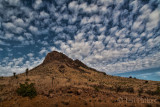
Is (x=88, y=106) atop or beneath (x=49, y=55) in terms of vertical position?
beneath

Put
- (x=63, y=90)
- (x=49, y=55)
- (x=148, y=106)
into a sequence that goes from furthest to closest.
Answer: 1. (x=49, y=55)
2. (x=63, y=90)
3. (x=148, y=106)

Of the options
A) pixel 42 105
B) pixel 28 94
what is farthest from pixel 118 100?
pixel 28 94

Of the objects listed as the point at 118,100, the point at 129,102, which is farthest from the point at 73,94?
the point at 129,102

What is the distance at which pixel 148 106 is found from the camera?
1409 centimetres

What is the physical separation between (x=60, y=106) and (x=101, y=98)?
25.6 ft

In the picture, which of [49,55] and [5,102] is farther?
[49,55]

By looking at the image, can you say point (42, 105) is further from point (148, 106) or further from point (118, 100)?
point (148, 106)

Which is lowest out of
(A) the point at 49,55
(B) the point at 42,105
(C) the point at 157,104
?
(B) the point at 42,105

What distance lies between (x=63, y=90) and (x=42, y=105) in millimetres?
5845

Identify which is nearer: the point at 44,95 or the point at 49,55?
the point at 44,95

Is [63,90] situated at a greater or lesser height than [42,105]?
greater

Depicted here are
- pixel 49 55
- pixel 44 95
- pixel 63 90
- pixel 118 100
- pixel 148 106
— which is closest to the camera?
pixel 148 106

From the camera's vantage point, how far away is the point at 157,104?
565 inches

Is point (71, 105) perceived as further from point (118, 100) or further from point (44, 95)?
point (118, 100)
